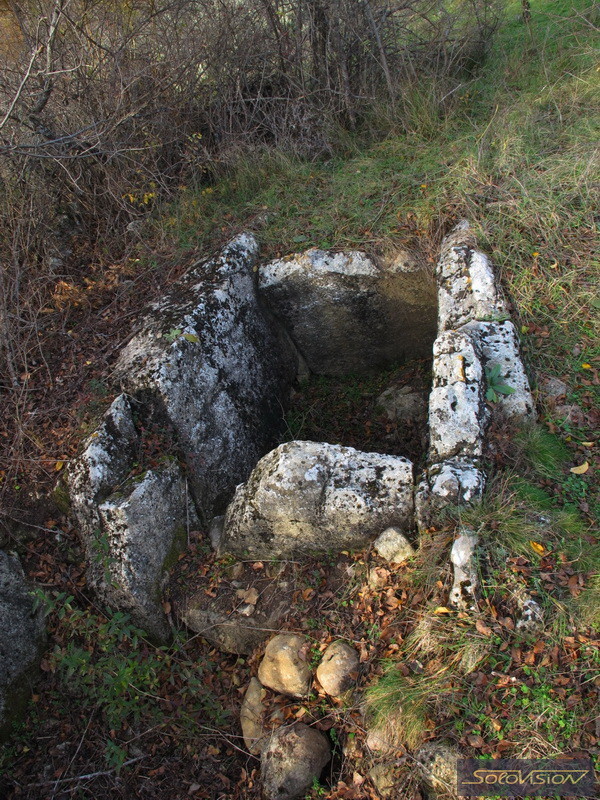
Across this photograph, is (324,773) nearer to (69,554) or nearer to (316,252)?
(69,554)

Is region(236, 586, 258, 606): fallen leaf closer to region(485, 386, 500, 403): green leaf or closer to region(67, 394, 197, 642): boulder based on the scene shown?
region(67, 394, 197, 642): boulder

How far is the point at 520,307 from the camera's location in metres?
3.72

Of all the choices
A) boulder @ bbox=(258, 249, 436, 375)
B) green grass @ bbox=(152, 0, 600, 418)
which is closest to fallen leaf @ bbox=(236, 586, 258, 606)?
green grass @ bbox=(152, 0, 600, 418)

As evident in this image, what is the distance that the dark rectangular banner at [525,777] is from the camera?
79.2 inches

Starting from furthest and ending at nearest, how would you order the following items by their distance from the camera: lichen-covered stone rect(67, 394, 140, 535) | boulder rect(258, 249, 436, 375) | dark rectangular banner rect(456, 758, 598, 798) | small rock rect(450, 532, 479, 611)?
boulder rect(258, 249, 436, 375) → lichen-covered stone rect(67, 394, 140, 535) → small rock rect(450, 532, 479, 611) → dark rectangular banner rect(456, 758, 598, 798)

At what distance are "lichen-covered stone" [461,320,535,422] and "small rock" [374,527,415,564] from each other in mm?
979

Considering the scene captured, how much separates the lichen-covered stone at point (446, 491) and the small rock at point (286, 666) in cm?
90

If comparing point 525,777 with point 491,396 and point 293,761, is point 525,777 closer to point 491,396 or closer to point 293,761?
point 293,761

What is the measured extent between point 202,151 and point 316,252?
68.9 inches

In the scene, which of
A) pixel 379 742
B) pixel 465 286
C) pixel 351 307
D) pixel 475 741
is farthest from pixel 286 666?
pixel 351 307

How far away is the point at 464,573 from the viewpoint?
2.55 metres

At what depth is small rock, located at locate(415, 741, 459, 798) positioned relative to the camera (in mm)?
2168

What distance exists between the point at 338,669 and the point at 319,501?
0.84 meters

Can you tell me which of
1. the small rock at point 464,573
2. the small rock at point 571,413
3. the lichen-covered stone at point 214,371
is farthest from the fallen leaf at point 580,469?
the lichen-covered stone at point 214,371
